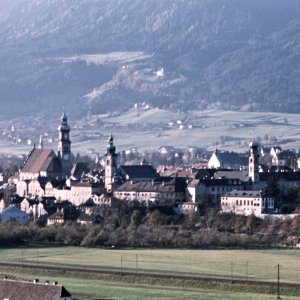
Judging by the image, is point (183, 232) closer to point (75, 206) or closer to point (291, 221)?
point (291, 221)

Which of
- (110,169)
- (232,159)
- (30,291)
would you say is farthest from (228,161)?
(30,291)

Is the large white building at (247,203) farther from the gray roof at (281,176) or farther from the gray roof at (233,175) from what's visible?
the gray roof at (233,175)

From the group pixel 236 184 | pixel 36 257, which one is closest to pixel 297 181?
pixel 236 184

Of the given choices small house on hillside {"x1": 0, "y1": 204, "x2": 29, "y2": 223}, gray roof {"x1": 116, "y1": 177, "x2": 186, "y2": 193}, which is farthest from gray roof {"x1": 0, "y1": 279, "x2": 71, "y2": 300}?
gray roof {"x1": 116, "y1": 177, "x2": 186, "y2": 193}

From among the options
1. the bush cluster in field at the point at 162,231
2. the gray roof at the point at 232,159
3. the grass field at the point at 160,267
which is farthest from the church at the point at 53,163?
the grass field at the point at 160,267

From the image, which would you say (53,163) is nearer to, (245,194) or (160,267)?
(245,194)

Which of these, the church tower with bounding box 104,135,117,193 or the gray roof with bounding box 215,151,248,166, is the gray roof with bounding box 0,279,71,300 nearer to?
the church tower with bounding box 104,135,117,193
